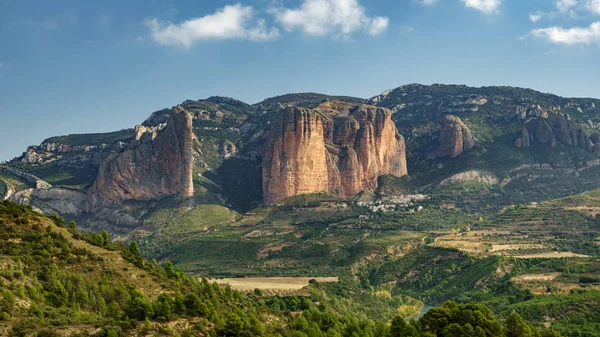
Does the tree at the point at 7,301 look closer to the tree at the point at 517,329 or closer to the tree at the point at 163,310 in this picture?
the tree at the point at 163,310

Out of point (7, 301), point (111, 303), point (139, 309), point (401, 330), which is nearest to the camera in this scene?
point (7, 301)

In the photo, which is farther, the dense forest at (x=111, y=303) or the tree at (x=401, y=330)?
the tree at (x=401, y=330)

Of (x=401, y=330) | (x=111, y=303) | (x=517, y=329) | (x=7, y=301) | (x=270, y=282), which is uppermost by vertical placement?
(x=7, y=301)

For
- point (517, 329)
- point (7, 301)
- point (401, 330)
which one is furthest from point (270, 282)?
point (7, 301)

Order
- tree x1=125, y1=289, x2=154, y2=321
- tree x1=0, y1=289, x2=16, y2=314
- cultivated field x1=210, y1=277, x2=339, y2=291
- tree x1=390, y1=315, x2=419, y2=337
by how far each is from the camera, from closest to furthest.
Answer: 1. tree x1=0, y1=289, x2=16, y2=314
2. tree x1=125, y1=289, x2=154, y2=321
3. tree x1=390, y1=315, x2=419, y2=337
4. cultivated field x1=210, y1=277, x2=339, y2=291

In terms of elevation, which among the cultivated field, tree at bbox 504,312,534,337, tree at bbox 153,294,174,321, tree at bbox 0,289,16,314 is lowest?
the cultivated field

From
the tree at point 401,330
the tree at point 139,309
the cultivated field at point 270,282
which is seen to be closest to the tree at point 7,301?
the tree at point 139,309

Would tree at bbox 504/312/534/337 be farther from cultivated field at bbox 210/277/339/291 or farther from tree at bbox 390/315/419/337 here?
cultivated field at bbox 210/277/339/291

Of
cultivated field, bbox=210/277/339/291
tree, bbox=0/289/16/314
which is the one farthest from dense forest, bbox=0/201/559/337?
cultivated field, bbox=210/277/339/291

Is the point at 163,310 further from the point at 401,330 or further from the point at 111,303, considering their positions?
the point at 401,330

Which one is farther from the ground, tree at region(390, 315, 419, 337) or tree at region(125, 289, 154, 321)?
tree at region(125, 289, 154, 321)

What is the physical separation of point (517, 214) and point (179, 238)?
275 feet

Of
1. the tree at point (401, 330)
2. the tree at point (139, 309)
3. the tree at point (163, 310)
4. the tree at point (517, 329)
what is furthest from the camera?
the tree at point (517, 329)

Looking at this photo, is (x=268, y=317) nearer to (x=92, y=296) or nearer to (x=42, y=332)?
(x=92, y=296)
